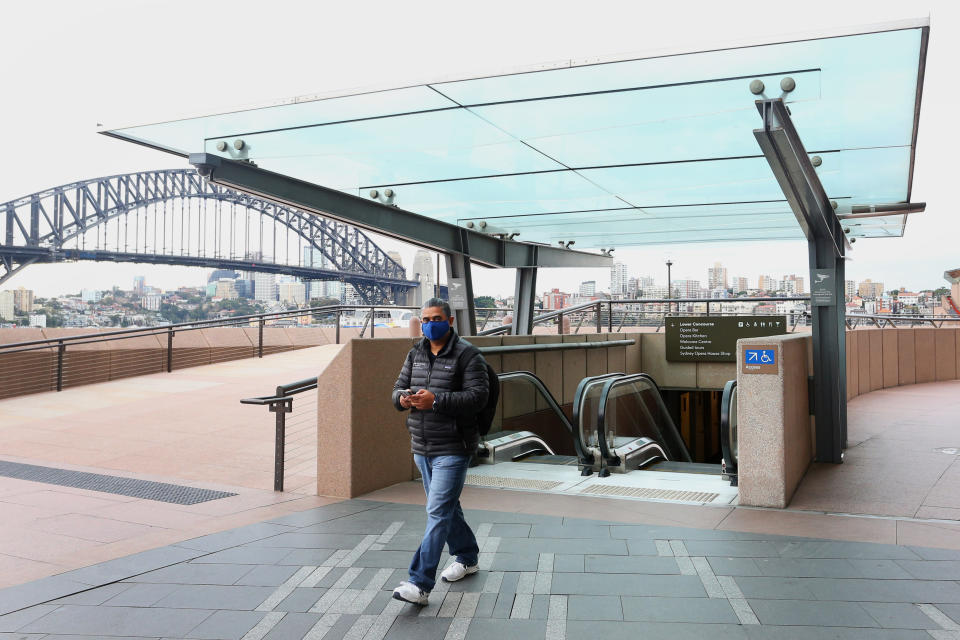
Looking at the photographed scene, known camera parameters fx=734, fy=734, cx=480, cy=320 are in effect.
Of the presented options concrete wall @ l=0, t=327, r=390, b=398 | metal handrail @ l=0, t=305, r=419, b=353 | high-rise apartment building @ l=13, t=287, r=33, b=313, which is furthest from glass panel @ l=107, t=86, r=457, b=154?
high-rise apartment building @ l=13, t=287, r=33, b=313

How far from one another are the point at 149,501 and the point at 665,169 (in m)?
5.71

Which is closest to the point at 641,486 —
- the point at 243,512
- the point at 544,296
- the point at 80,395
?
the point at 243,512

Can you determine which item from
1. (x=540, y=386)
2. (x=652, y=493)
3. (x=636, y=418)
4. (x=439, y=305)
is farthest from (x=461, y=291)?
(x=439, y=305)

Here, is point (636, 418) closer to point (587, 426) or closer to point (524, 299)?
point (587, 426)

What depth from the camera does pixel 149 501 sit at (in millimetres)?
5891

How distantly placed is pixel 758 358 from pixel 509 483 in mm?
2384

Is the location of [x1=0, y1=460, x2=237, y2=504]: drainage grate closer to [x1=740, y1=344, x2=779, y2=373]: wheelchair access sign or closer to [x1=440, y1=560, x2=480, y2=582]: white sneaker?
[x1=440, y1=560, x2=480, y2=582]: white sneaker

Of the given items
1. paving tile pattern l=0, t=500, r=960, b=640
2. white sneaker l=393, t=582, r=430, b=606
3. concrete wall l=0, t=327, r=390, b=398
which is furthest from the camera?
concrete wall l=0, t=327, r=390, b=398

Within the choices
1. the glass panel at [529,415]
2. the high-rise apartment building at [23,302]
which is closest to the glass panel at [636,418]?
the glass panel at [529,415]

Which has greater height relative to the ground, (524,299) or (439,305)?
(524,299)

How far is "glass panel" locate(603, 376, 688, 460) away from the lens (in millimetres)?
7781

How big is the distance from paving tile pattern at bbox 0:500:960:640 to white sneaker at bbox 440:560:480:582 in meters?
0.05

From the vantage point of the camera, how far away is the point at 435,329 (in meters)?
3.86

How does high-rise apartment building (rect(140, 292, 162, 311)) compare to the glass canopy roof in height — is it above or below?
below
